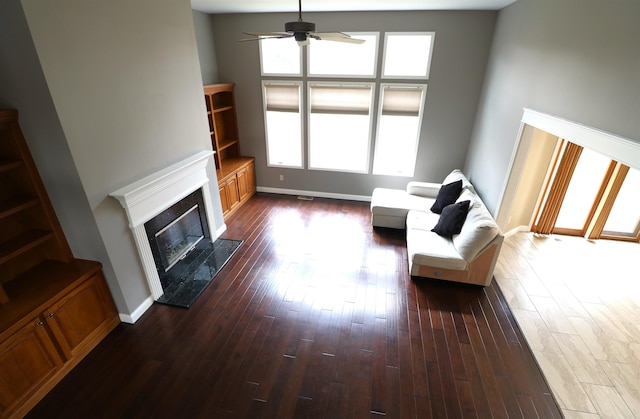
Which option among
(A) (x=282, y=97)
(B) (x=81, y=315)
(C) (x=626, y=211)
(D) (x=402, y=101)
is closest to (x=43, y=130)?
(B) (x=81, y=315)

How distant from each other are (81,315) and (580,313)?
4.75 metres

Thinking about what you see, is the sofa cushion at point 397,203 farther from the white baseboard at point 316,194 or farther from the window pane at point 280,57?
the window pane at point 280,57

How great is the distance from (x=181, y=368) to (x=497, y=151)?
4183 millimetres

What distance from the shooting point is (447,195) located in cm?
421

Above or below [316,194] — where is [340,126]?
above

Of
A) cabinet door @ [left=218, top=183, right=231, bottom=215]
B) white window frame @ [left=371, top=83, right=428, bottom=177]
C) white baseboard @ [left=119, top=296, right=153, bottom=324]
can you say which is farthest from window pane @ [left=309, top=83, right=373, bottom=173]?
white baseboard @ [left=119, top=296, right=153, bottom=324]

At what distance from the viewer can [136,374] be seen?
2.45 meters

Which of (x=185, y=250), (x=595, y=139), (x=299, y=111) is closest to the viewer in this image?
(x=595, y=139)

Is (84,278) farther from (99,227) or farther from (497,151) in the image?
(497,151)

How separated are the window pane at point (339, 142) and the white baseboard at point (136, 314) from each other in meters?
3.54

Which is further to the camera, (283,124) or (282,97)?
(283,124)

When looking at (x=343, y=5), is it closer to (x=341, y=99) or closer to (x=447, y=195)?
(x=341, y=99)

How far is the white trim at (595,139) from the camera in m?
1.75

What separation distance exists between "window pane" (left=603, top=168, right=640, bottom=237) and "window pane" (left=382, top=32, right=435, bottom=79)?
3095mm
